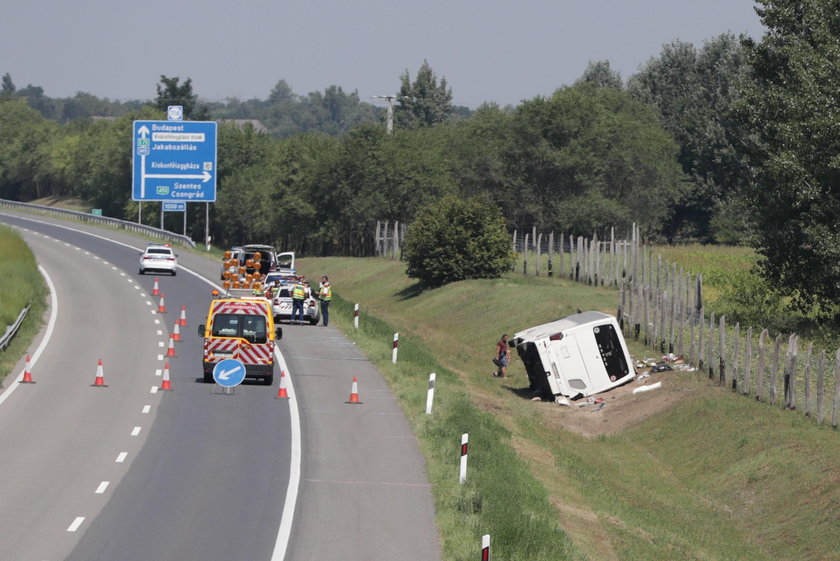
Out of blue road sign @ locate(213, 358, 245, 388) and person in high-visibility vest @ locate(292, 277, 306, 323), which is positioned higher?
person in high-visibility vest @ locate(292, 277, 306, 323)

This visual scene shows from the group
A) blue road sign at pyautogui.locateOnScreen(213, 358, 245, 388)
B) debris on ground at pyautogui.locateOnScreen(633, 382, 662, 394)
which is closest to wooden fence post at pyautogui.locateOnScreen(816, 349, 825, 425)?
debris on ground at pyautogui.locateOnScreen(633, 382, 662, 394)

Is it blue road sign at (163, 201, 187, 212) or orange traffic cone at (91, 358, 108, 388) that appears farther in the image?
blue road sign at (163, 201, 187, 212)

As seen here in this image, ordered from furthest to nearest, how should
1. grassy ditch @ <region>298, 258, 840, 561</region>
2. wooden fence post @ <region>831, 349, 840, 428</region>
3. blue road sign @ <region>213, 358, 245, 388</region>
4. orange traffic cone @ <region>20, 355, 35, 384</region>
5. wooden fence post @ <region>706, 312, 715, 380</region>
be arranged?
wooden fence post @ <region>706, 312, 715, 380</region>, orange traffic cone @ <region>20, 355, 35, 384</region>, blue road sign @ <region>213, 358, 245, 388</region>, wooden fence post @ <region>831, 349, 840, 428</region>, grassy ditch @ <region>298, 258, 840, 561</region>

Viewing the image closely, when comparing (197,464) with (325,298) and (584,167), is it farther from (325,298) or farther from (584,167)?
(584,167)

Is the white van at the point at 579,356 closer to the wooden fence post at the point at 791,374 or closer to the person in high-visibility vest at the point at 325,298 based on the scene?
the wooden fence post at the point at 791,374

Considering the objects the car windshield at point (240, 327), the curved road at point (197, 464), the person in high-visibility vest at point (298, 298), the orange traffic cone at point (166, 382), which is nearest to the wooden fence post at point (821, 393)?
the curved road at point (197, 464)

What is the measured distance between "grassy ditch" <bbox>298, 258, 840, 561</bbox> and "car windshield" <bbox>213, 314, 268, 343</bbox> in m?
3.73

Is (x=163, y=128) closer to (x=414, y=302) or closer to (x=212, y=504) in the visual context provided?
(x=414, y=302)

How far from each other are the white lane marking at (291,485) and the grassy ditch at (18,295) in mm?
7987

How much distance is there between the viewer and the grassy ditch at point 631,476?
19672mm

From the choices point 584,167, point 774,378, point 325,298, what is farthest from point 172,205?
point 774,378

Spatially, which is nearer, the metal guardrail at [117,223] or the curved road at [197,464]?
the curved road at [197,464]

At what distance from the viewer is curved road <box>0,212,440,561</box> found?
1753cm

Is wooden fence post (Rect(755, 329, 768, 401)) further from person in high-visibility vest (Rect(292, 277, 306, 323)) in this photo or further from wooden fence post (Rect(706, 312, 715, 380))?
person in high-visibility vest (Rect(292, 277, 306, 323))
